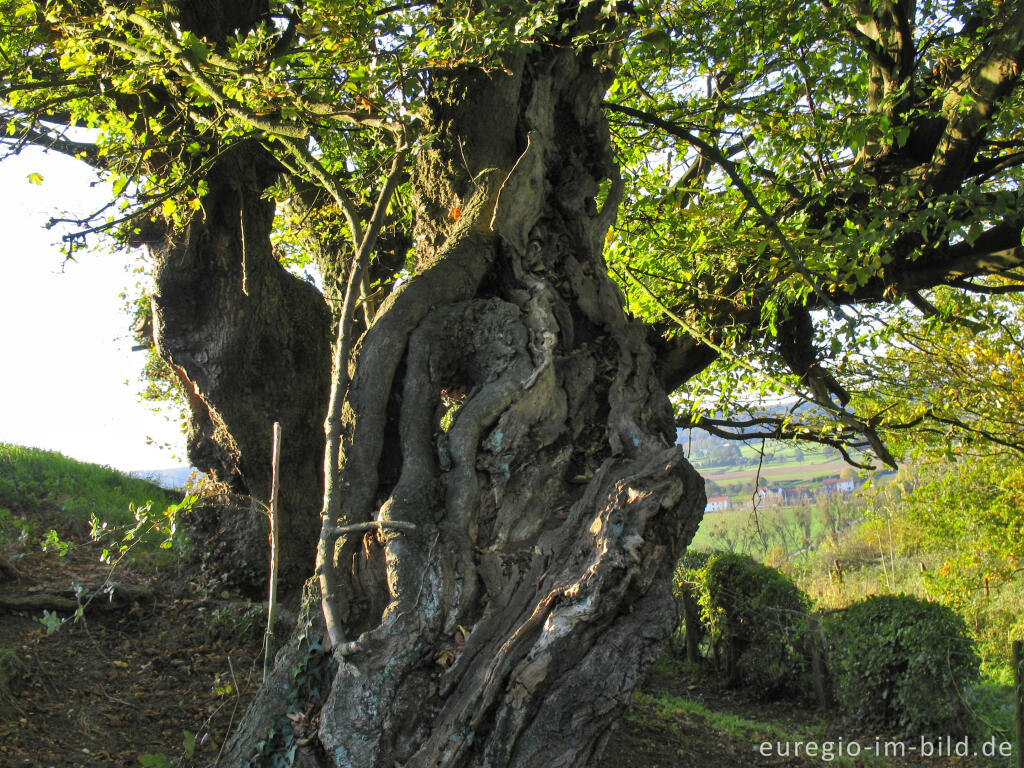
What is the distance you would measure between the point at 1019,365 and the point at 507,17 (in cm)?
1142

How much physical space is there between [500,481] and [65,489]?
7.23m

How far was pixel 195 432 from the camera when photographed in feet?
18.6

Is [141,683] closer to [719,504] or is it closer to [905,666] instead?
[905,666]

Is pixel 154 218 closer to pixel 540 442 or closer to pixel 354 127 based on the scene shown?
pixel 354 127

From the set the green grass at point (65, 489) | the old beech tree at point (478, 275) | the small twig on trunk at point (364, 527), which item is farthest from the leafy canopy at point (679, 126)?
the green grass at point (65, 489)

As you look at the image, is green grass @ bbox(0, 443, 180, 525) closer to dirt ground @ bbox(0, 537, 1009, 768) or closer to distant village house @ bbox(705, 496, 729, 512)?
dirt ground @ bbox(0, 537, 1009, 768)

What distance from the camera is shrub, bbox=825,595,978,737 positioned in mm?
7113

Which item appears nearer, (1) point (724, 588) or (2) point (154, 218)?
(2) point (154, 218)

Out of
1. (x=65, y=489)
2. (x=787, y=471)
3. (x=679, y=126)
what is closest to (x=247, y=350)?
(x=679, y=126)

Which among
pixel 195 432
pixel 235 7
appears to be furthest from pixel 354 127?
pixel 195 432

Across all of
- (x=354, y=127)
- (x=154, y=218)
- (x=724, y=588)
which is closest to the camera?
(x=154, y=218)

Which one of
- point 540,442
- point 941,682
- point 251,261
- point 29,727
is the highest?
point 251,261

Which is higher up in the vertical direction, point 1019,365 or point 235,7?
point 235,7

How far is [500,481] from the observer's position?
11.4 ft
